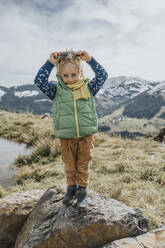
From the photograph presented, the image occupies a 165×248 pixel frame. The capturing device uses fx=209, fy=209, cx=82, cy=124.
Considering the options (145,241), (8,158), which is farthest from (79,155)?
(8,158)

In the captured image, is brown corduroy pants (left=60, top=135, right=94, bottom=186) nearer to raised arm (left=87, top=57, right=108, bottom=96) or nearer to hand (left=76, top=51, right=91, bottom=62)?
raised arm (left=87, top=57, right=108, bottom=96)

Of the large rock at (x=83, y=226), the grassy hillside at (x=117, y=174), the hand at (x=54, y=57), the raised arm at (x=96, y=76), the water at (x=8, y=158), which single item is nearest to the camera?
the large rock at (x=83, y=226)

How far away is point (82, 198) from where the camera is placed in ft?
10.2

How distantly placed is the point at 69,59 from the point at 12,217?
2.72 m

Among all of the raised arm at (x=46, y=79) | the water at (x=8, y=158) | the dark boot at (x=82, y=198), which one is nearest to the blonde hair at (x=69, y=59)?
the raised arm at (x=46, y=79)

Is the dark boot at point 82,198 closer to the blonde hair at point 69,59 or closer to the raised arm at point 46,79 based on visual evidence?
the raised arm at point 46,79

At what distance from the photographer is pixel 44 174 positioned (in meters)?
5.83

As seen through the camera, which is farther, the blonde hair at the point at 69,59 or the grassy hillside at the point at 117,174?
the grassy hillside at the point at 117,174

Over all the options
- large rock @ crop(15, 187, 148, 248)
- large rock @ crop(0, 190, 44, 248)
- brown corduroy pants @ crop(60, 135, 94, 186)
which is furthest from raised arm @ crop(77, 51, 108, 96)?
large rock @ crop(0, 190, 44, 248)

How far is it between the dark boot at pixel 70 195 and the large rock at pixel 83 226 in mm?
100

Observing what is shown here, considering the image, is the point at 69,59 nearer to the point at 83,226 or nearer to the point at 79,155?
the point at 79,155

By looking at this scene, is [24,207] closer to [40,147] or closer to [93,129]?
[93,129]

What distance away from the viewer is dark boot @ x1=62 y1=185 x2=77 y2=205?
10.5 feet

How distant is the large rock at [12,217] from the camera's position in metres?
3.48
